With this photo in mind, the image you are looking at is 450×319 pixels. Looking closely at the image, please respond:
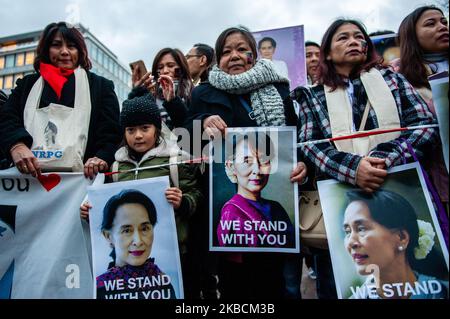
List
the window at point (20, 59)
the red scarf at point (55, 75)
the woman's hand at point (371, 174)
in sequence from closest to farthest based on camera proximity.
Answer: the woman's hand at point (371, 174), the red scarf at point (55, 75), the window at point (20, 59)

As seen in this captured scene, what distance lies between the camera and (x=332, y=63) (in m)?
2.29

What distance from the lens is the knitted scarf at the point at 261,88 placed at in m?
2.20

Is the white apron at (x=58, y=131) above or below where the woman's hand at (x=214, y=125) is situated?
above

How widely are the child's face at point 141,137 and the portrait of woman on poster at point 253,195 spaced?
611 mm

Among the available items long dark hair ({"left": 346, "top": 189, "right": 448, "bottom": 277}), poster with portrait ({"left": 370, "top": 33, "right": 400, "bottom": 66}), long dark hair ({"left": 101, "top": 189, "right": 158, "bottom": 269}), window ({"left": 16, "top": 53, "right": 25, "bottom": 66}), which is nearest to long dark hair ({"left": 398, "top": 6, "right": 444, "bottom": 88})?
long dark hair ({"left": 346, "top": 189, "right": 448, "bottom": 277})

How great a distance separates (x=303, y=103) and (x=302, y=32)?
2.49 m

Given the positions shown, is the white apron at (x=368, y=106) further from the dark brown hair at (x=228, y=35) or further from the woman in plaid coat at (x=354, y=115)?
the dark brown hair at (x=228, y=35)

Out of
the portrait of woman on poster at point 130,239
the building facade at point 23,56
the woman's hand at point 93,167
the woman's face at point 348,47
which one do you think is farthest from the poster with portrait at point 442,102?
the building facade at point 23,56

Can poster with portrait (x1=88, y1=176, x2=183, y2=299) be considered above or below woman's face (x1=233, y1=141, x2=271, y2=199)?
below

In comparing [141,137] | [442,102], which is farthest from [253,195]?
[442,102]

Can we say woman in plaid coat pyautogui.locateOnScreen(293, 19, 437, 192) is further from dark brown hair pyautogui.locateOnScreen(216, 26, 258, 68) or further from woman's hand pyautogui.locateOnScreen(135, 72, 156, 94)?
woman's hand pyautogui.locateOnScreen(135, 72, 156, 94)

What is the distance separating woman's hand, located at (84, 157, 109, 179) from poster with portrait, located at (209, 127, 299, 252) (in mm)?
807

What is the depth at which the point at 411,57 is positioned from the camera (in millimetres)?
2236

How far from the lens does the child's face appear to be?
233 cm
